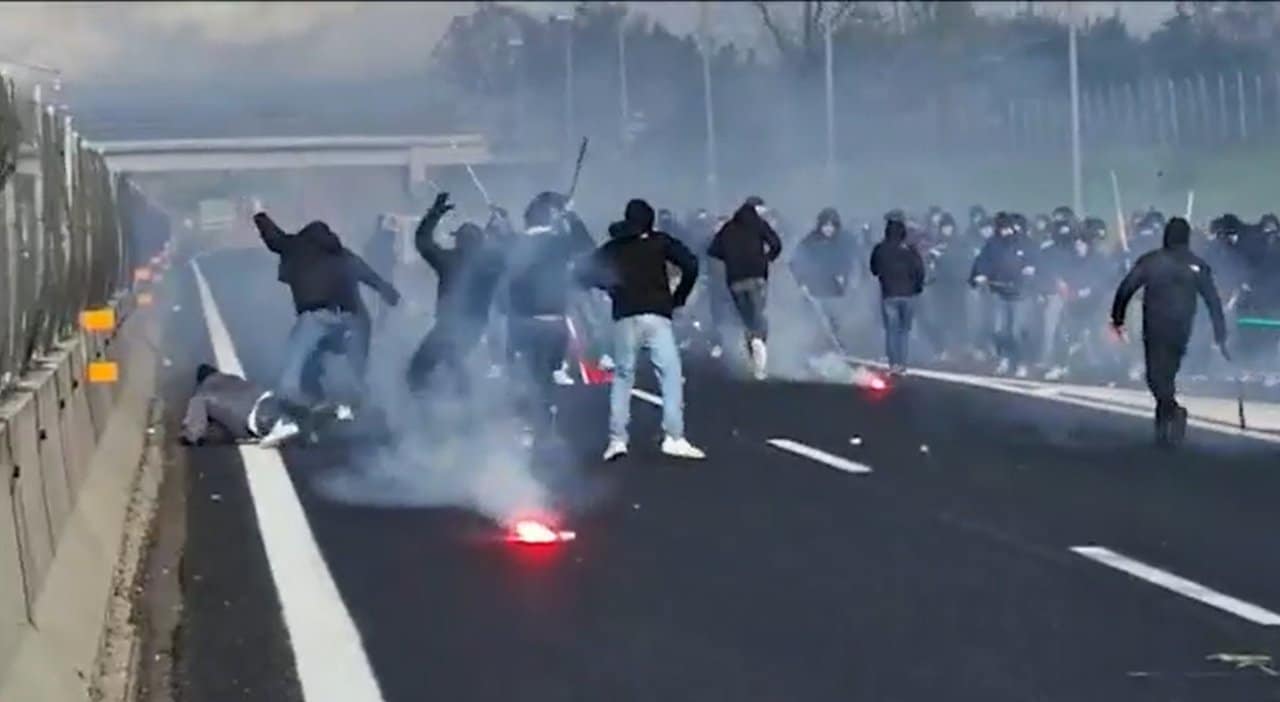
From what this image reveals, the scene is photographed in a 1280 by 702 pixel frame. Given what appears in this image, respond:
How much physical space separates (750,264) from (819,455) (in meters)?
9.32

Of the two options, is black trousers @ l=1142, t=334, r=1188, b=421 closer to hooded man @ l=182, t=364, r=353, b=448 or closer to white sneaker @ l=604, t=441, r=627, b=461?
white sneaker @ l=604, t=441, r=627, b=461

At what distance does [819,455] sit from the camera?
18938mm

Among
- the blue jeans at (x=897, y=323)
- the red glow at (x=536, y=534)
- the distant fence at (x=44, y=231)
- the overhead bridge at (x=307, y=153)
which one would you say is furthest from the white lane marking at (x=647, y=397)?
the red glow at (x=536, y=534)

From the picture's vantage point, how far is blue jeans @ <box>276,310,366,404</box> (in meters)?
20.9

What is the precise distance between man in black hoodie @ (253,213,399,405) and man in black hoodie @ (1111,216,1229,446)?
5.82m

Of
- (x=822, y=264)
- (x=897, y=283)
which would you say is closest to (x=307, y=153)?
(x=822, y=264)

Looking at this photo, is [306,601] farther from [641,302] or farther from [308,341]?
[308,341]

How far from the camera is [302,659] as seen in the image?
34.3 ft

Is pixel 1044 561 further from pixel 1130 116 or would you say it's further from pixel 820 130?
pixel 820 130

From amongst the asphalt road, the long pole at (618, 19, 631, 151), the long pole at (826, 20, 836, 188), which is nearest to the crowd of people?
the asphalt road

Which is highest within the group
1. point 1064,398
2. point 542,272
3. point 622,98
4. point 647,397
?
point 622,98

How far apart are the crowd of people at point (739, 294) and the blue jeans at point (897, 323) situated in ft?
0.08

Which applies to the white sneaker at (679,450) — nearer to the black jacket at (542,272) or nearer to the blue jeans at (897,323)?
the black jacket at (542,272)

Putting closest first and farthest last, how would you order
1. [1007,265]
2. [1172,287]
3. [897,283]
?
[1172,287]
[897,283]
[1007,265]
